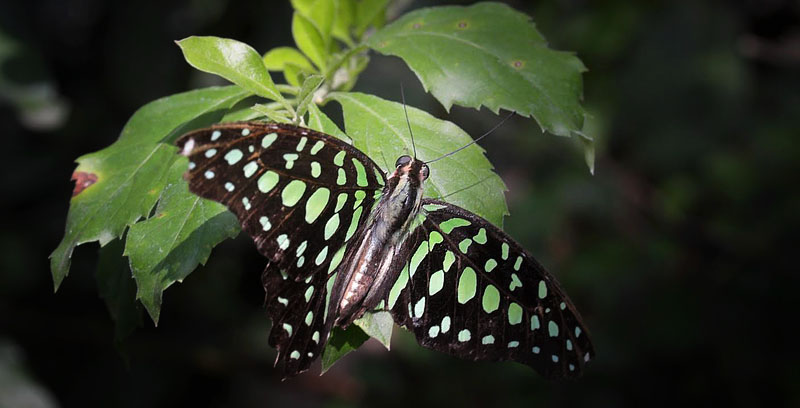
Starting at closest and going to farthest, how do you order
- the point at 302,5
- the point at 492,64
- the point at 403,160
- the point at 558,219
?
the point at 403,160 < the point at 492,64 < the point at 302,5 < the point at 558,219

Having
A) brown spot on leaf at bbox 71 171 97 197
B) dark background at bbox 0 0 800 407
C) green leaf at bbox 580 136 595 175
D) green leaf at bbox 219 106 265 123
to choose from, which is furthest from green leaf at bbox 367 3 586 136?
dark background at bbox 0 0 800 407

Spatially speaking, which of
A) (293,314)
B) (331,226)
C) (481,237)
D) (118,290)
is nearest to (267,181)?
(331,226)

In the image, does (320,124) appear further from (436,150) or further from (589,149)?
(589,149)

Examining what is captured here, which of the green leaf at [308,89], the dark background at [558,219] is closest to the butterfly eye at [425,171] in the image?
the green leaf at [308,89]

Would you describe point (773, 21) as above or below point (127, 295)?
below

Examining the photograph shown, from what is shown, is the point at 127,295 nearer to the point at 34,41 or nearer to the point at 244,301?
the point at 34,41

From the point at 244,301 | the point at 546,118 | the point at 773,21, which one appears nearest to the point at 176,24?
the point at 244,301
